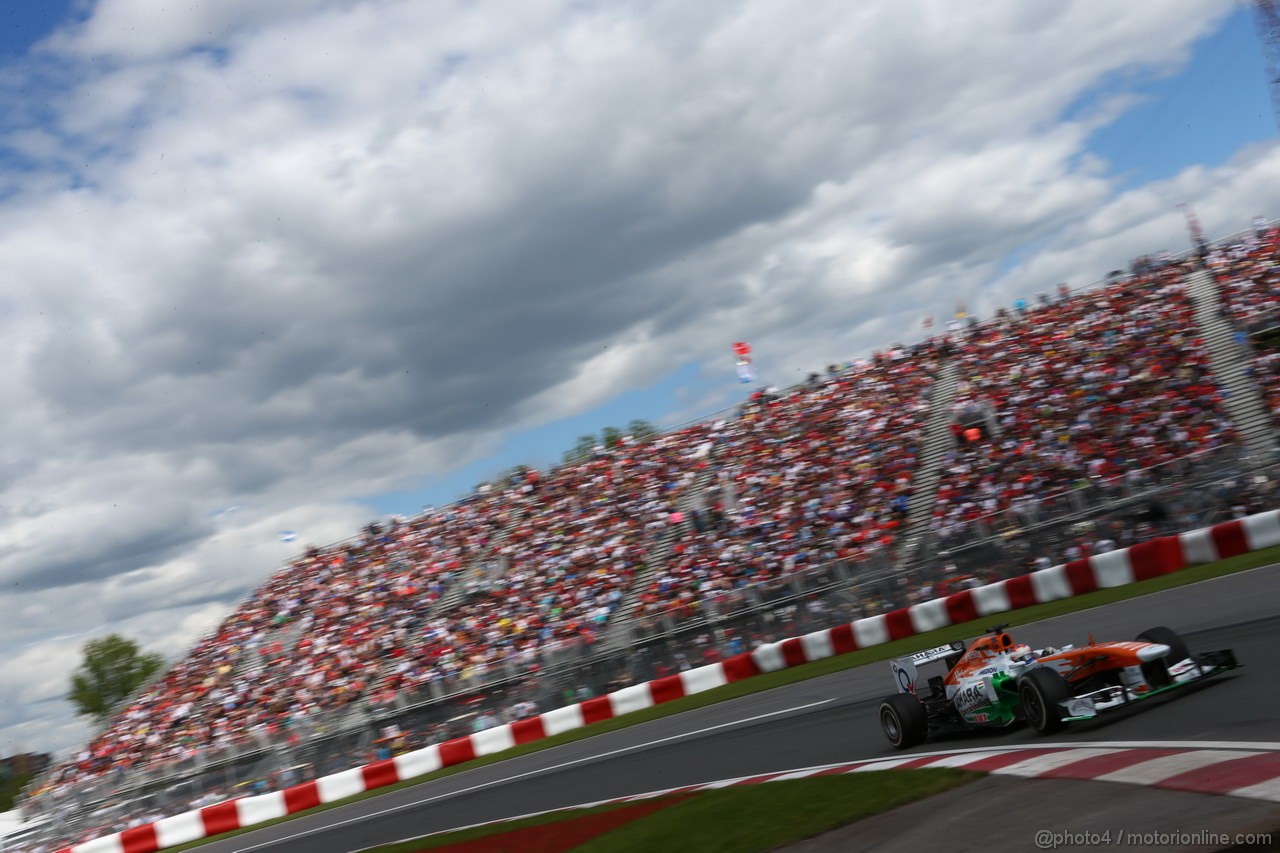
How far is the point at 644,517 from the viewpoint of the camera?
2822cm

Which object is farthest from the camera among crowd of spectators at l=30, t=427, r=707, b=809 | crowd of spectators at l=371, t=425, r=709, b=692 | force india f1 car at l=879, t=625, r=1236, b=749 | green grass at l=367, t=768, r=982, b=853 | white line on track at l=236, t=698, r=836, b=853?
crowd of spectators at l=30, t=427, r=707, b=809

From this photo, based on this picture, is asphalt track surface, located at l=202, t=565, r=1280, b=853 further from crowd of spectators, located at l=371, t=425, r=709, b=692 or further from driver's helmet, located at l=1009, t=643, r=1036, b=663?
crowd of spectators, located at l=371, t=425, r=709, b=692

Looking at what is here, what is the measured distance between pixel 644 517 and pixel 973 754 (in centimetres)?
1905

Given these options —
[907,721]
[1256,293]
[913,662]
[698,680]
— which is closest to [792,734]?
[913,662]

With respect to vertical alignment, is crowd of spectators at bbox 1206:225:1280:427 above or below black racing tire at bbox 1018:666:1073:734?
above

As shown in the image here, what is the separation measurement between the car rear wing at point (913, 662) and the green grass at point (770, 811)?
203cm

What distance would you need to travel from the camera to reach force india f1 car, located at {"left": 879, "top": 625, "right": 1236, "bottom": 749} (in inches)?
358

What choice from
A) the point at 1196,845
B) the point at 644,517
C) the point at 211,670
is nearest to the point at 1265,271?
the point at 644,517

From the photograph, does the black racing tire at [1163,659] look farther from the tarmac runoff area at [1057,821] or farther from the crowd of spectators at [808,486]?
the crowd of spectators at [808,486]

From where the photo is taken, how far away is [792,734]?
44.1 ft

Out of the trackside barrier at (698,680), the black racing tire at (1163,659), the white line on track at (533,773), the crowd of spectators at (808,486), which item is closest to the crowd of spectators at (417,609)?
the trackside barrier at (698,680)

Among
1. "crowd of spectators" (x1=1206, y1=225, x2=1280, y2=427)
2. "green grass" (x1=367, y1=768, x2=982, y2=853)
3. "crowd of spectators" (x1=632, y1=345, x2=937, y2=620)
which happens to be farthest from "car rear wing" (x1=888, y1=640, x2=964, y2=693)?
"crowd of spectators" (x1=1206, y1=225, x2=1280, y2=427)

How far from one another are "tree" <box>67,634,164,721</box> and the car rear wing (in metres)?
69.3

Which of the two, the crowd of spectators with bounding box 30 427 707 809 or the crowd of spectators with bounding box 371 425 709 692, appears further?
the crowd of spectators with bounding box 30 427 707 809
